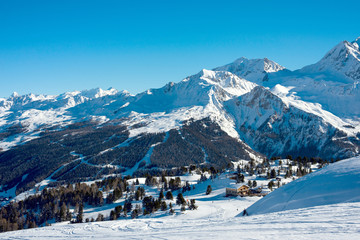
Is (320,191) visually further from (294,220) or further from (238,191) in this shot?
(238,191)

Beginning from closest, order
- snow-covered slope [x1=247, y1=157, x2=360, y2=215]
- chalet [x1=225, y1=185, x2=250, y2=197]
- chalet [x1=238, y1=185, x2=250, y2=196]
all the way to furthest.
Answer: snow-covered slope [x1=247, y1=157, x2=360, y2=215], chalet [x1=225, y1=185, x2=250, y2=197], chalet [x1=238, y1=185, x2=250, y2=196]

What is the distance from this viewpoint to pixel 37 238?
108 ft

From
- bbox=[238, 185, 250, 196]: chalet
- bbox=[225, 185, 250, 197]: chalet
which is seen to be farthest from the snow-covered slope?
bbox=[238, 185, 250, 196]: chalet

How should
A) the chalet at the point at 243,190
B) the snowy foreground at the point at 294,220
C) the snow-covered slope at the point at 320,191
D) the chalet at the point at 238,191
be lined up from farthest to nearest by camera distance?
the chalet at the point at 243,190 < the chalet at the point at 238,191 < the snow-covered slope at the point at 320,191 < the snowy foreground at the point at 294,220

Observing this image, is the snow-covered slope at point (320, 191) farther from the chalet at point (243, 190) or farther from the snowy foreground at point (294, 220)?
the chalet at point (243, 190)

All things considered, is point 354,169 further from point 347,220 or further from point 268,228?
point 268,228

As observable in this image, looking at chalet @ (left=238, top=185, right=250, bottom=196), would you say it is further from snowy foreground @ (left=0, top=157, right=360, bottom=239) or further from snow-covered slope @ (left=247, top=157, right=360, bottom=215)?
snow-covered slope @ (left=247, top=157, right=360, bottom=215)

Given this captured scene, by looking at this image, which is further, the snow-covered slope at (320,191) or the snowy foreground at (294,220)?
the snow-covered slope at (320,191)

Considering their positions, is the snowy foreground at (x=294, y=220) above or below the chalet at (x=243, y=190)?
above

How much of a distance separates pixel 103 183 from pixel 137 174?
53.4 meters

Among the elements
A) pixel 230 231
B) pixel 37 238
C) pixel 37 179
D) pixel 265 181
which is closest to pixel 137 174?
pixel 37 179

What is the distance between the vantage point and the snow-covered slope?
30047 millimetres

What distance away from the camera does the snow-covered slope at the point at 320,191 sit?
30.0 meters

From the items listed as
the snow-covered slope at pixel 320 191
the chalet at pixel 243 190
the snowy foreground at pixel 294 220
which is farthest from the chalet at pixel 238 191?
the snow-covered slope at pixel 320 191
